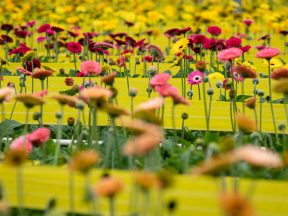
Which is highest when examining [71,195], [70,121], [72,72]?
[72,72]

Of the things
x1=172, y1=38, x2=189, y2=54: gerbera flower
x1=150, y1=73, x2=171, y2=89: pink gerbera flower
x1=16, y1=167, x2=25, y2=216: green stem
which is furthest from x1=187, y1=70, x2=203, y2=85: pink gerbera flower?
x1=16, y1=167, x2=25, y2=216: green stem

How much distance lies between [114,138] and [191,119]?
1.91 feet

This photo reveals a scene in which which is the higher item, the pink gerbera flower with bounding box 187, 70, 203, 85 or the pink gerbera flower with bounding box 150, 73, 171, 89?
the pink gerbera flower with bounding box 187, 70, 203, 85

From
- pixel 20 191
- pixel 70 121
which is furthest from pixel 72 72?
pixel 20 191

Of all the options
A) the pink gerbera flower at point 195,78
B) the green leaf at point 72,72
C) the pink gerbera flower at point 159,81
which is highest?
the green leaf at point 72,72

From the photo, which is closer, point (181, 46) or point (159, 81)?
point (159, 81)

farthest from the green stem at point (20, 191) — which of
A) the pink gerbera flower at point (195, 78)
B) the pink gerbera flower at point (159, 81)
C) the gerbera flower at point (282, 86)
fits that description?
the pink gerbera flower at point (195, 78)

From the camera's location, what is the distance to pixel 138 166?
1.87 m

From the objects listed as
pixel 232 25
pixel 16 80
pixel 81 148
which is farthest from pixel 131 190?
pixel 232 25

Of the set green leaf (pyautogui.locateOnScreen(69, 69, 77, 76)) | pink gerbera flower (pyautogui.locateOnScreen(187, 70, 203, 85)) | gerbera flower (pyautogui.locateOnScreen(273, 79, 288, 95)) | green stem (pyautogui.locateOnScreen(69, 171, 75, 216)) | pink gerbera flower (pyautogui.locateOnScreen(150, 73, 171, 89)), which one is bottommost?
green stem (pyautogui.locateOnScreen(69, 171, 75, 216))

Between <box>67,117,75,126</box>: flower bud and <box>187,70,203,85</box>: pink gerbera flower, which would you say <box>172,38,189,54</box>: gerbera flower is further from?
<box>67,117,75,126</box>: flower bud

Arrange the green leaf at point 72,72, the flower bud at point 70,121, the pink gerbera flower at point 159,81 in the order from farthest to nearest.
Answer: the green leaf at point 72,72 → the flower bud at point 70,121 → the pink gerbera flower at point 159,81

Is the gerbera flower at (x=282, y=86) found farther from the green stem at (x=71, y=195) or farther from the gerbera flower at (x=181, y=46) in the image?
the gerbera flower at (x=181, y=46)

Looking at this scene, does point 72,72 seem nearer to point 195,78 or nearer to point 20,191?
point 195,78
